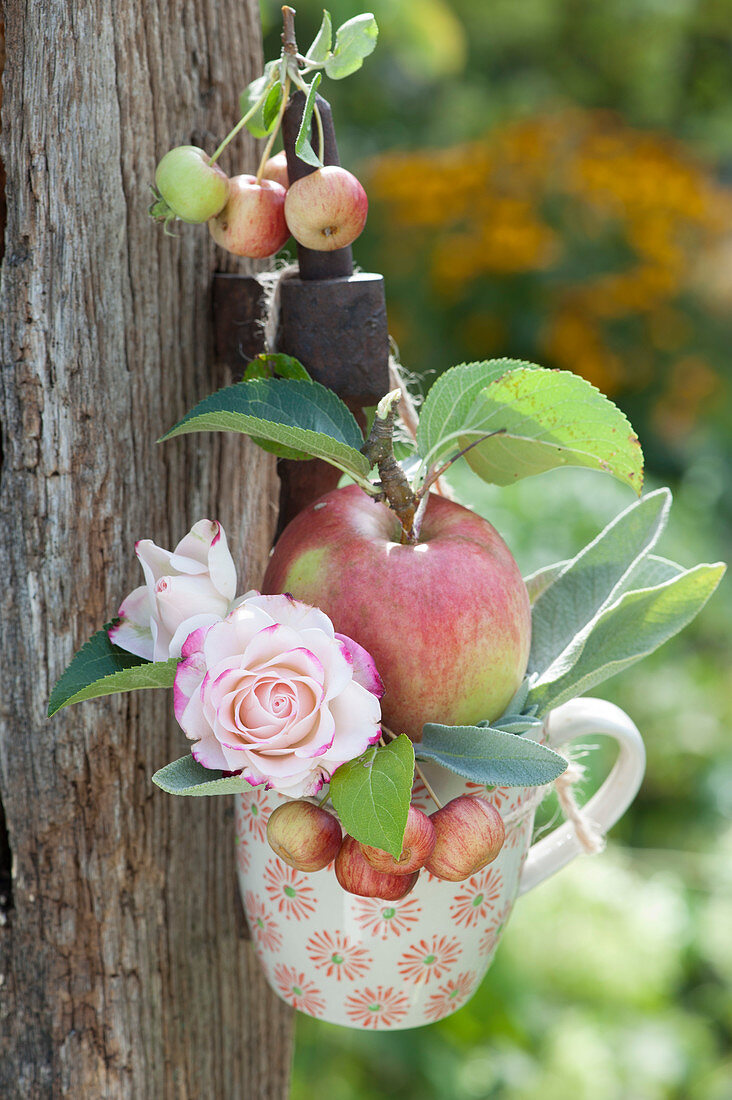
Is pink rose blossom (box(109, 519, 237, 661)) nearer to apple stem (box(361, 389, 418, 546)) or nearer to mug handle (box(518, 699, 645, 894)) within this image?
apple stem (box(361, 389, 418, 546))

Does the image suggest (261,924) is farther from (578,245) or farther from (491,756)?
(578,245)

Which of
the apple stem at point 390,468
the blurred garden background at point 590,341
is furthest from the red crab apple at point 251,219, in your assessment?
the blurred garden background at point 590,341

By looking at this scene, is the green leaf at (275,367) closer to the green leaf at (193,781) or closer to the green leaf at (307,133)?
the green leaf at (307,133)

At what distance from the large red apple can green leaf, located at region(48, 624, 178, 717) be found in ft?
0.25

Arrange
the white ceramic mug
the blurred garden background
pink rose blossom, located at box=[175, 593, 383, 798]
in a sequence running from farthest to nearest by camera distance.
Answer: the blurred garden background
the white ceramic mug
pink rose blossom, located at box=[175, 593, 383, 798]

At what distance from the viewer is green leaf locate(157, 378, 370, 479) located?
43cm

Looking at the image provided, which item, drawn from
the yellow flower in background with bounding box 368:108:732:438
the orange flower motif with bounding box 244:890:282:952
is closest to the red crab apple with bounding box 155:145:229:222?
the orange flower motif with bounding box 244:890:282:952

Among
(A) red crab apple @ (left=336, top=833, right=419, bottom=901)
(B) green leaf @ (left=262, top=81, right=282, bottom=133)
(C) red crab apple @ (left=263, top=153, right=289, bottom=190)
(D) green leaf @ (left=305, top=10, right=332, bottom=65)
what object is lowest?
(A) red crab apple @ (left=336, top=833, right=419, bottom=901)

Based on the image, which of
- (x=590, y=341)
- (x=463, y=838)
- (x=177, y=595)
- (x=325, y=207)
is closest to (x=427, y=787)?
(x=463, y=838)

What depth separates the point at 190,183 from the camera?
0.46m

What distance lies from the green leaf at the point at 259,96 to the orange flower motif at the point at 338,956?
42 cm

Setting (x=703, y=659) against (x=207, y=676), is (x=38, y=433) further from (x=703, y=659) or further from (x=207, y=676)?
(x=703, y=659)

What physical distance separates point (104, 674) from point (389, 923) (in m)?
0.19

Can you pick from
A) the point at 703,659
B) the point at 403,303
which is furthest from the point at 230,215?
the point at 403,303
